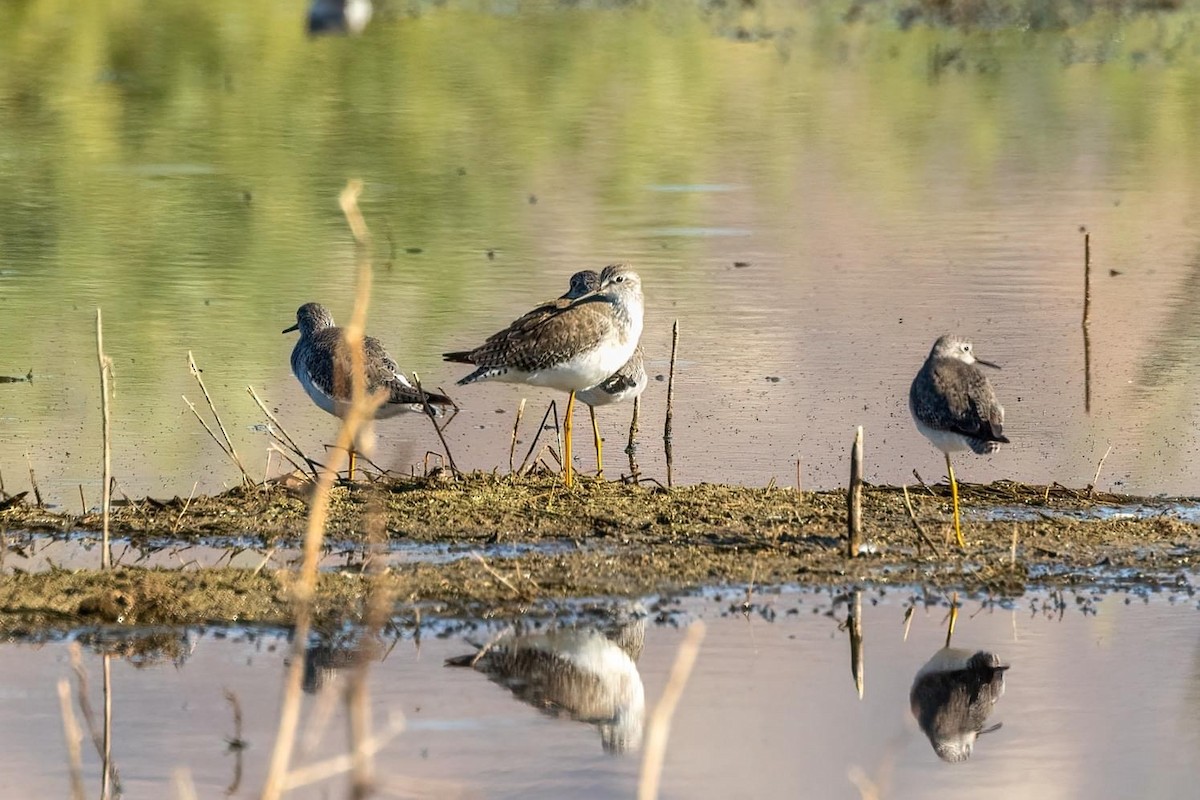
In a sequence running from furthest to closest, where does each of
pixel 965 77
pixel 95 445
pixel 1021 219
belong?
pixel 965 77
pixel 1021 219
pixel 95 445

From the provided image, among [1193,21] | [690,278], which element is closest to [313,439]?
[690,278]

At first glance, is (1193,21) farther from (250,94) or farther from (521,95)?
(250,94)

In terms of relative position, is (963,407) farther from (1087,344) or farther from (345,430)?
(345,430)

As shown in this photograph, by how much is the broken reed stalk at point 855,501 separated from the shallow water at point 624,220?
1685mm

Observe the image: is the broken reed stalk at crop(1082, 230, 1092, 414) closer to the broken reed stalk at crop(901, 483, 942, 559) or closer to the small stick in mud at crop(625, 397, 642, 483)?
the small stick in mud at crop(625, 397, 642, 483)

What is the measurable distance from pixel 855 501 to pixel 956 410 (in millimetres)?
1107

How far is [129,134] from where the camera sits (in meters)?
23.2

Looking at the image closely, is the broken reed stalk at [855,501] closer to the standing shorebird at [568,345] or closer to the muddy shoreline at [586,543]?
the muddy shoreline at [586,543]

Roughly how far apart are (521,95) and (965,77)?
724 centimetres

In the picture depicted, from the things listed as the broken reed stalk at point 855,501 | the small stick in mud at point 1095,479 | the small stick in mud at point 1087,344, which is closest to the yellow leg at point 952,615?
the broken reed stalk at point 855,501

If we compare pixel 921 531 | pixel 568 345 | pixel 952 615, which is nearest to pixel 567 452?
pixel 568 345

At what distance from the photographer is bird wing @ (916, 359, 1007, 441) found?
30.8ft

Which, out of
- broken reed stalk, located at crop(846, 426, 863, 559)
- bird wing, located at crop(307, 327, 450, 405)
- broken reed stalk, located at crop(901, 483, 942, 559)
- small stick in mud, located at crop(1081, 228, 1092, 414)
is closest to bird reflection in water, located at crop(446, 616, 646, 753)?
broken reed stalk, located at crop(846, 426, 863, 559)

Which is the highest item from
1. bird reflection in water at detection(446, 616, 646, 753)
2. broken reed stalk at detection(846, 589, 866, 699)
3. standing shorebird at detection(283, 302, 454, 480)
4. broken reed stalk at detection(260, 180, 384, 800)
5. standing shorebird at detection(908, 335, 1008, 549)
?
broken reed stalk at detection(260, 180, 384, 800)
